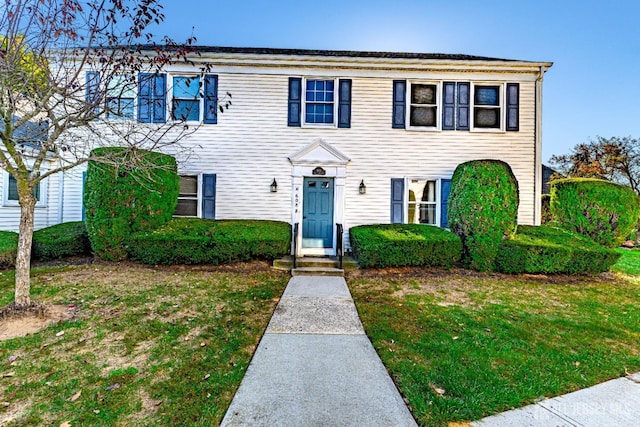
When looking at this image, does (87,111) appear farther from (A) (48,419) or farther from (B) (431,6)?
(B) (431,6)

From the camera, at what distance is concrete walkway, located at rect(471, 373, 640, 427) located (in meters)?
2.23

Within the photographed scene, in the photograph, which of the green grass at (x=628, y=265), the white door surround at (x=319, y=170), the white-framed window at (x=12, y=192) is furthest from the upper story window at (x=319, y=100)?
the green grass at (x=628, y=265)

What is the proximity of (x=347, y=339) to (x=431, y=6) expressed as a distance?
1290cm

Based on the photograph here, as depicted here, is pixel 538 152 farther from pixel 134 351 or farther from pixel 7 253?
pixel 7 253

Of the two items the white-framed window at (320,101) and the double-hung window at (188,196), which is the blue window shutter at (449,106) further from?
the double-hung window at (188,196)

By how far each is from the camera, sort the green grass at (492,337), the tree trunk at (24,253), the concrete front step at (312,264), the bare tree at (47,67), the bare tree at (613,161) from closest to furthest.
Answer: the green grass at (492,337)
the bare tree at (47,67)
the tree trunk at (24,253)
the concrete front step at (312,264)
the bare tree at (613,161)

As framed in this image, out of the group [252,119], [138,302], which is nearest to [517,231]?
[252,119]

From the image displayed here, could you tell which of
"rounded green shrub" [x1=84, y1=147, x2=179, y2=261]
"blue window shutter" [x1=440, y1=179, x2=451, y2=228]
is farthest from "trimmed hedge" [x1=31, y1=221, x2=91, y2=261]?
"blue window shutter" [x1=440, y1=179, x2=451, y2=228]

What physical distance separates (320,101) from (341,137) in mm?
1245

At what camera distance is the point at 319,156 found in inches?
335

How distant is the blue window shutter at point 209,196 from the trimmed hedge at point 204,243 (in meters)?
1.00

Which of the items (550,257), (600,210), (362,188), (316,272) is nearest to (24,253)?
(316,272)

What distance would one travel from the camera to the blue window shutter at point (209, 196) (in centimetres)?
847

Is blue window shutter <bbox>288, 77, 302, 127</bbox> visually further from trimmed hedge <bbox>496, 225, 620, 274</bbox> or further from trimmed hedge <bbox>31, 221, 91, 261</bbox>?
trimmed hedge <bbox>496, 225, 620, 274</bbox>
